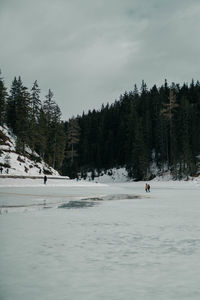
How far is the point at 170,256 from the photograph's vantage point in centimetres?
662

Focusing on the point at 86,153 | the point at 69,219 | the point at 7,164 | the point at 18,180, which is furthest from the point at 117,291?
the point at 86,153

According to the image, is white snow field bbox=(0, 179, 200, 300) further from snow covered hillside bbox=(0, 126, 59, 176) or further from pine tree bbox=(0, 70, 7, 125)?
pine tree bbox=(0, 70, 7, 125)

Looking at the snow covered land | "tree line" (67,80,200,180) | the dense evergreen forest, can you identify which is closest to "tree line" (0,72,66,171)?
the dense evergreen forest

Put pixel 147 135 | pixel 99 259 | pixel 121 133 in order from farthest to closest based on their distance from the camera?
pixel 121 133 → pixel 147 135 → pixel 99 259

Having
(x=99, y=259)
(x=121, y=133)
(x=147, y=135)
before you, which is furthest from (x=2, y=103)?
(x=99, y=259)

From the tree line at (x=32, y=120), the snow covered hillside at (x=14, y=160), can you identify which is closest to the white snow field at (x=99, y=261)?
the snow covered hillside at (x=14, y=160)

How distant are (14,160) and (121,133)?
185ft

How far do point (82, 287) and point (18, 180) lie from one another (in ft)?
132

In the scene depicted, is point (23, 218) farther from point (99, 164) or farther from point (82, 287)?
point (99, 164)

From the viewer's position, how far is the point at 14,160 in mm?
52875

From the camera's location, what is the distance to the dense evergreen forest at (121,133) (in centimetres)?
6625

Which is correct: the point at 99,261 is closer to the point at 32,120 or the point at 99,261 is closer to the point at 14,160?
the point at 14,160

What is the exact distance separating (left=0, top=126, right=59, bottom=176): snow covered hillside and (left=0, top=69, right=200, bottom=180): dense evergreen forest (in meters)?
1.95

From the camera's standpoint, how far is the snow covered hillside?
162 ft
